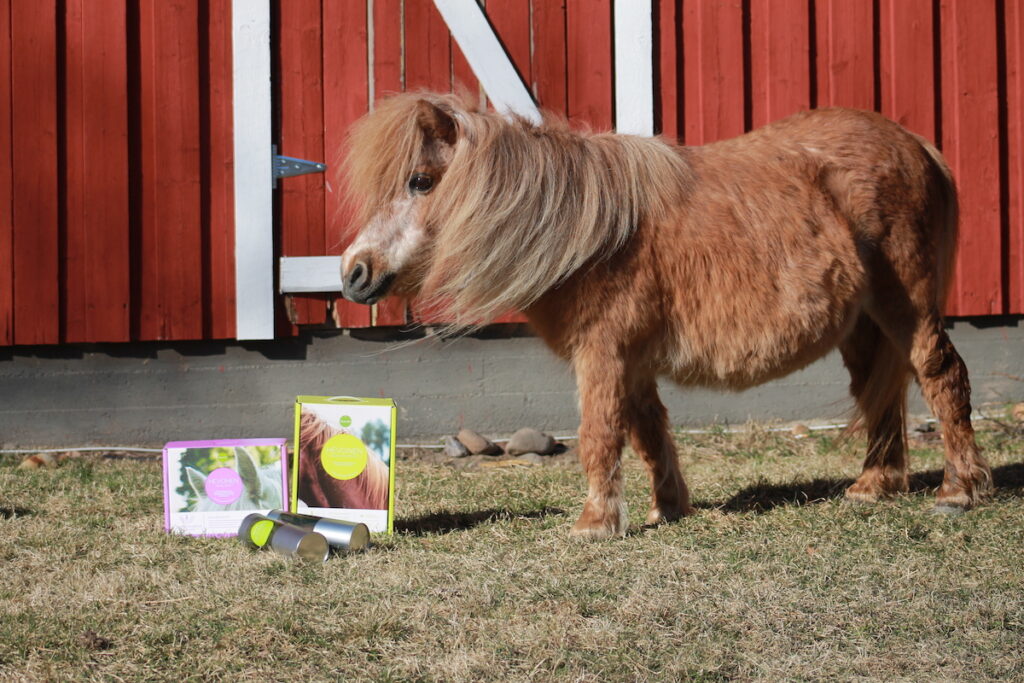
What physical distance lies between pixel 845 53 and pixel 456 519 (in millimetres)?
4034

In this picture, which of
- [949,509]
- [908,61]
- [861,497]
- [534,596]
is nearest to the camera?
[534,596]

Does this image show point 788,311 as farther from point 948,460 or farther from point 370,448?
point 370,448

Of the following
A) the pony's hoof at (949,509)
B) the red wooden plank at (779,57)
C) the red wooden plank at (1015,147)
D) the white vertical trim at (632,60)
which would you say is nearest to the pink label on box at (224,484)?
the pony's hoof at (949,509)

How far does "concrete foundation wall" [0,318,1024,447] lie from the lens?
A: 18.9 feet

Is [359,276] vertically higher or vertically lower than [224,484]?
higher

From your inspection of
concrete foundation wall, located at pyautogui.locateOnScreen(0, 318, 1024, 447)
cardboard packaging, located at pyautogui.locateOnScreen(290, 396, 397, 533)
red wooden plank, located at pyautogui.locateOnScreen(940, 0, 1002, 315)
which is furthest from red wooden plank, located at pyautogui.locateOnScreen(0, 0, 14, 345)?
red wooden plank, located at pyautogui.locateOnScreen(940, 0, 1002, 315)

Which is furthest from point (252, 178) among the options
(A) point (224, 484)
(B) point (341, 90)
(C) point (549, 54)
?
(A) point (224, 484)

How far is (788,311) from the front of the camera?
3848 millimetres

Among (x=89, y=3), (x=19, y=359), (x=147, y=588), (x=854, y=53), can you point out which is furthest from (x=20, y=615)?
(x=854, y=53)

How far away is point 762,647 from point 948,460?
6.76 ft

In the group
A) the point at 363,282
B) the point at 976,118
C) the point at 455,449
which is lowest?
the point at 455,449

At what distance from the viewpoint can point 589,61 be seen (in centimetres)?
602

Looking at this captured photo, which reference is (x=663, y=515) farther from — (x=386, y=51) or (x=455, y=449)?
(x=386, y=51)

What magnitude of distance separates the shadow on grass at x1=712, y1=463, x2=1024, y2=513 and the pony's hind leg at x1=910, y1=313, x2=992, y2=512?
26cm
